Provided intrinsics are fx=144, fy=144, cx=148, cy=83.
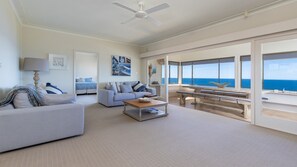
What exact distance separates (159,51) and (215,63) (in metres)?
2.96

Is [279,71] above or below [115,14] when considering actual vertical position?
below

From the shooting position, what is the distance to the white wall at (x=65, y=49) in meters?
4.44

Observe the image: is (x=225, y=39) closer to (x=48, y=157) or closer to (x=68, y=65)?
(x=48, y=157)

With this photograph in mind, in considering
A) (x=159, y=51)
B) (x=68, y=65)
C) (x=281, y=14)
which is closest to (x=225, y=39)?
(x=281, y=14)

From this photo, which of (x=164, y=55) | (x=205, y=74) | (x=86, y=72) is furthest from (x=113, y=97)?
(x=86, y=72)

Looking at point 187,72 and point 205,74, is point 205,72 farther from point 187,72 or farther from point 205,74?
point 187,72

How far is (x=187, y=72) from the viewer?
8.09 m

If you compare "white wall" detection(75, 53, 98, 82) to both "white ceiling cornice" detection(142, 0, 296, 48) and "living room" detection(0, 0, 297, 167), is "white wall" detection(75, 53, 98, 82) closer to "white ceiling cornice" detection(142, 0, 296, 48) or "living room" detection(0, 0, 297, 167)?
"living room" detection(0, 0, 297, 167)

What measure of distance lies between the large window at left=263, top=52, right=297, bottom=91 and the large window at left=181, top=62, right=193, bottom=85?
15.4ft

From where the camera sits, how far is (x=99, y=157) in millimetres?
1911

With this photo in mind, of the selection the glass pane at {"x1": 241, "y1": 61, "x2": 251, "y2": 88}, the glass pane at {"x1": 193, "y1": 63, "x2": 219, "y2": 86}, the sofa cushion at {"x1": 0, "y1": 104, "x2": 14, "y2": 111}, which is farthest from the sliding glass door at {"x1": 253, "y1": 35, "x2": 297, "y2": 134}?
the sofa cushion at {"x1": 0, "y1": 104, "x2": 14, "y2": 111}

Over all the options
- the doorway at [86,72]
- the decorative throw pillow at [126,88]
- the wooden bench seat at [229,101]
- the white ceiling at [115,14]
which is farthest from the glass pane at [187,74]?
the doorway at [86,72]

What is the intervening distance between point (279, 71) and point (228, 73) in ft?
10.9

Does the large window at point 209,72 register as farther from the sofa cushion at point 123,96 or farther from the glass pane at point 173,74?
the sofa cushion at point 123,96
